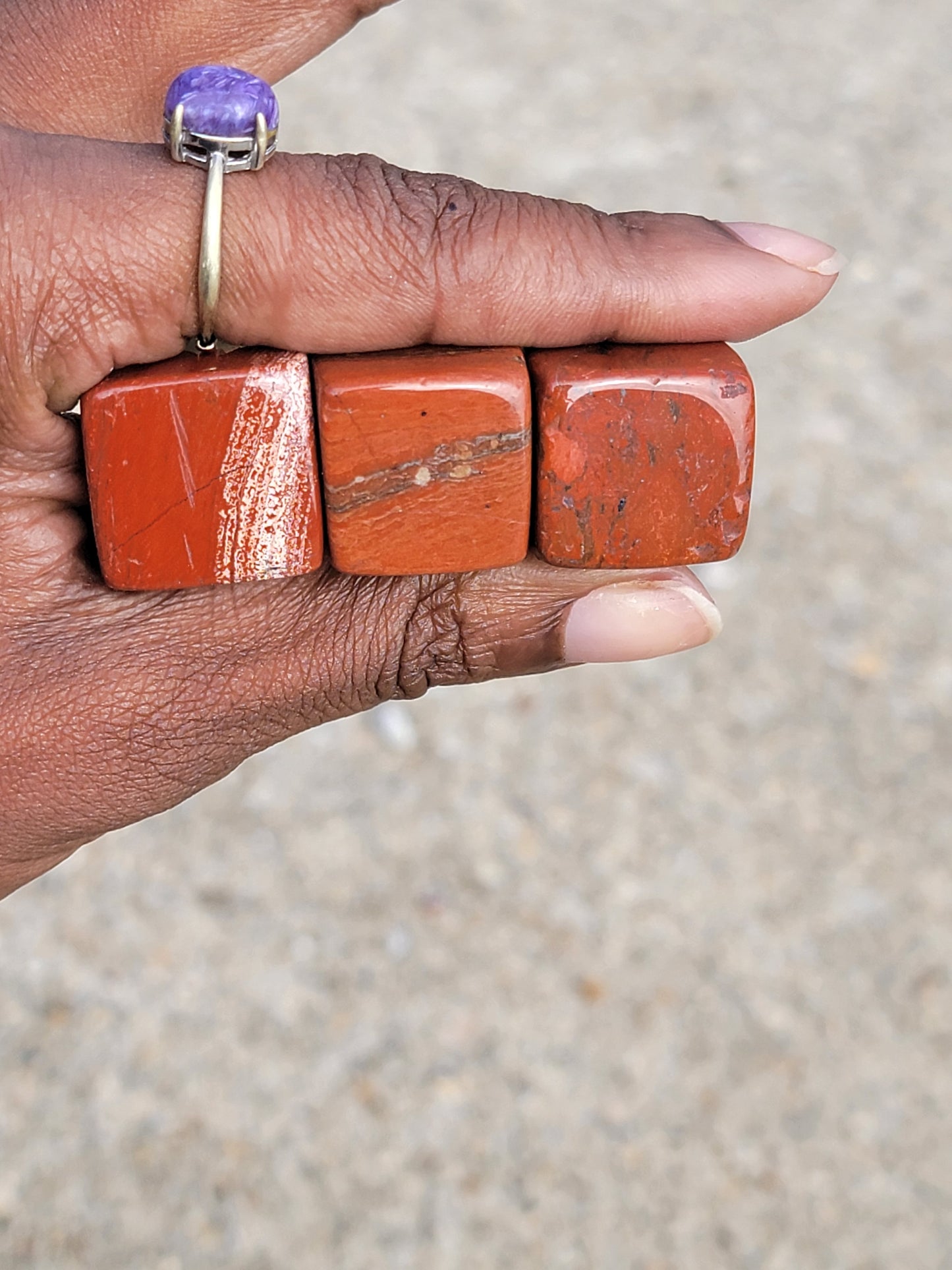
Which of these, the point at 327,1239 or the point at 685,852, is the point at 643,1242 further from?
the point at 685,852

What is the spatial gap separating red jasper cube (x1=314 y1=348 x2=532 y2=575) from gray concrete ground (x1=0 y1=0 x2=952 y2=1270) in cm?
103

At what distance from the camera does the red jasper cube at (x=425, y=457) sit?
39.5 inches

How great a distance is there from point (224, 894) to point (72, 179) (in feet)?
4.11

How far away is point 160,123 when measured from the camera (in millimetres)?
1426

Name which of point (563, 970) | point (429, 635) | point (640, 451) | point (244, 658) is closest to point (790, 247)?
point (640, 451)

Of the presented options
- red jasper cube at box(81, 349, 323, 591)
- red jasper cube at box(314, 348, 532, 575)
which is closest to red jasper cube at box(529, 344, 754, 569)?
red jasper cube at box(314, 348, 532, 575)

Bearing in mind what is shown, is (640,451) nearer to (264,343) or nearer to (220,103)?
(264,343)

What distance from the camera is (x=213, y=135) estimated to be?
990mm

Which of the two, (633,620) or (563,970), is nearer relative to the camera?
(633,620)

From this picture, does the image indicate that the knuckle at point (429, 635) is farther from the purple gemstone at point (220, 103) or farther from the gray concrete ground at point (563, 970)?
the gray concrete ground at point (563, 970)

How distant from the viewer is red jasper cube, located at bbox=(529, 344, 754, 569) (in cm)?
103

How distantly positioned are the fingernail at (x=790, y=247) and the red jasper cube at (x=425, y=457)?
22 centimetres

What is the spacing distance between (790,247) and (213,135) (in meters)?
0.46

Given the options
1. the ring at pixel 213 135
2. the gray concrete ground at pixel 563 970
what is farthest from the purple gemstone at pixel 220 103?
the gray concrete ground at pixel 563 970
